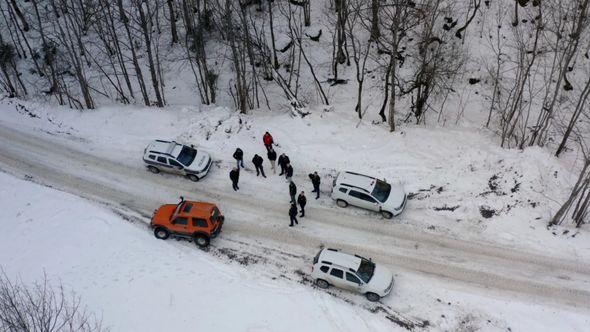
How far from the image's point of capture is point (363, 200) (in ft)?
78.7

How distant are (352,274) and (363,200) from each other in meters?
4.57

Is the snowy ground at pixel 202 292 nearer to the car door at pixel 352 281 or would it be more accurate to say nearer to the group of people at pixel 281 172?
the car door at pixel 352 281

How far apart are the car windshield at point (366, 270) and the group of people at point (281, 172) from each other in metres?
3.91

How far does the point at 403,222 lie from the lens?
23938 millimetres

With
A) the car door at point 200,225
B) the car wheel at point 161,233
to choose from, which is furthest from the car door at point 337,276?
the car wheel at point 161,233

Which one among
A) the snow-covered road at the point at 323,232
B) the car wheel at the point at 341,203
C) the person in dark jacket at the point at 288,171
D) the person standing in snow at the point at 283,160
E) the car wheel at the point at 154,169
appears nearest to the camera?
the snow-covered road at the point at 323,232

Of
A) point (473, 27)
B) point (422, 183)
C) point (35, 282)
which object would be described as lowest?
point (35, 282)

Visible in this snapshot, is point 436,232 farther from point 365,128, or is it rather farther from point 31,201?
point 31,201

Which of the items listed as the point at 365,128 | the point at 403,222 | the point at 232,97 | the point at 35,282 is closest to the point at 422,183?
the point at 403,222

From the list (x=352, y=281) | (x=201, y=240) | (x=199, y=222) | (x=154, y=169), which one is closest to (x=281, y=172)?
(x=199, y=222)

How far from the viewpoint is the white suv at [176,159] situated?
25781 millimetres

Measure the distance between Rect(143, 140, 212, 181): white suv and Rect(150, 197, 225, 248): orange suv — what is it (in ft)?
10.3

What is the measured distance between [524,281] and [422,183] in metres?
6.64

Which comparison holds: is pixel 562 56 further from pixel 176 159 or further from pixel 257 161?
pixel 176 159
